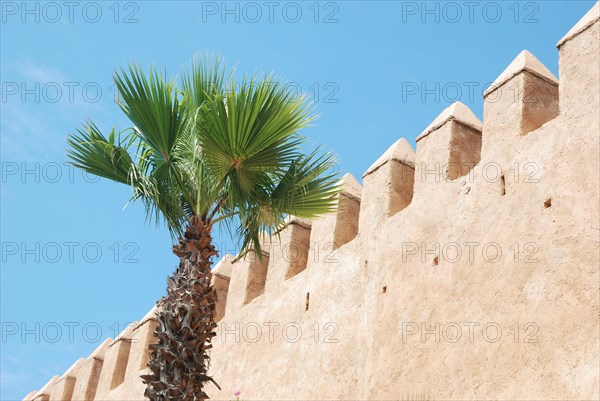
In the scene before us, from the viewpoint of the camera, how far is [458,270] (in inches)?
381

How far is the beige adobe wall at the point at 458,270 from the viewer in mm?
8422

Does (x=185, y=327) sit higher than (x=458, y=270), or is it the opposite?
(x=458, y=270)

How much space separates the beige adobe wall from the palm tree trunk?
2095 mm

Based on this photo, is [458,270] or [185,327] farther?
[458,270]

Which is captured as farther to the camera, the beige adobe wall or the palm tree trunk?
the palm tree trunk

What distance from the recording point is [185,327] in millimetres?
8844

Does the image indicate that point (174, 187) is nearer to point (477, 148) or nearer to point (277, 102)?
point (277, 102)

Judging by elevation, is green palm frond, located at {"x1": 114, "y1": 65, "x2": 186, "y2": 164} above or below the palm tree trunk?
above

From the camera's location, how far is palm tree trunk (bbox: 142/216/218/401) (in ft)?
28.5

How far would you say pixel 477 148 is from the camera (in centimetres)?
1070

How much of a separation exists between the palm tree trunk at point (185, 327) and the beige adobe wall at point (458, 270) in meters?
2.09

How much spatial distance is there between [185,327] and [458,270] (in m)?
2.65

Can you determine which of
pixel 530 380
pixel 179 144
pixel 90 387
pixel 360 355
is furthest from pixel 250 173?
pixel 90 387

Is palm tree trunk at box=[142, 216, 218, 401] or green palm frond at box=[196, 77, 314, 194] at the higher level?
green palm frond at box=[196, 77, 314, 194]
